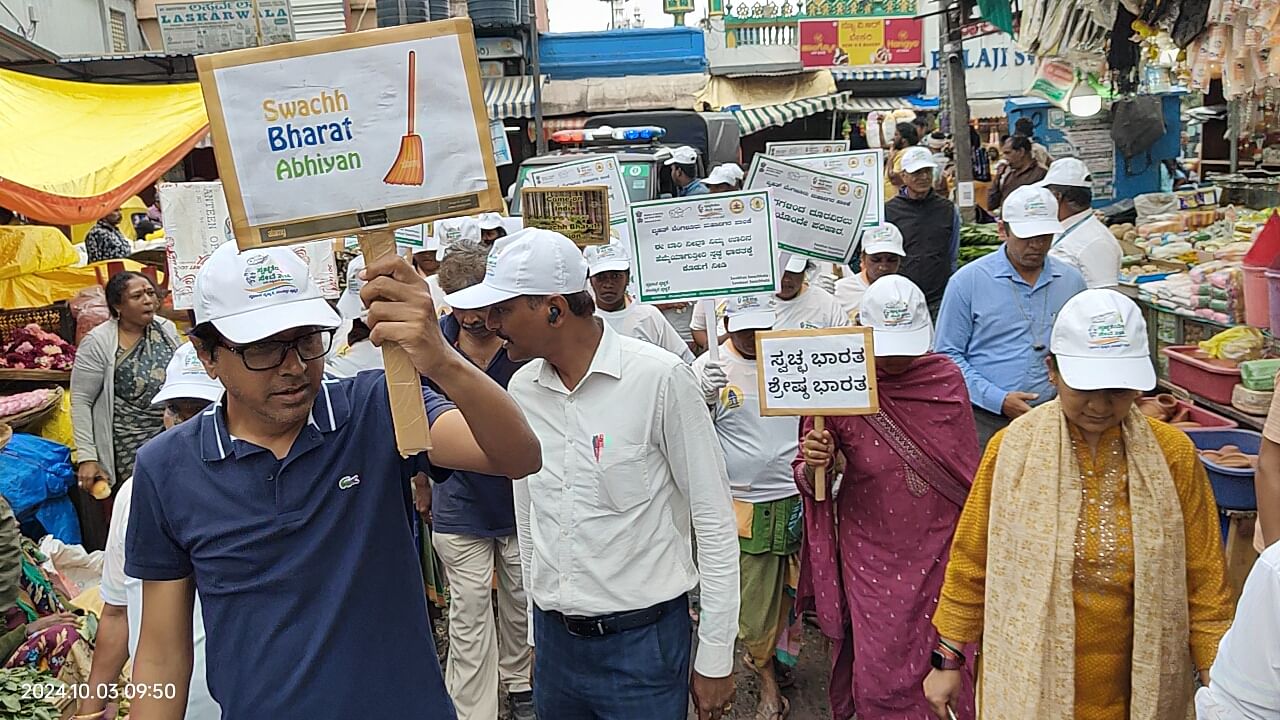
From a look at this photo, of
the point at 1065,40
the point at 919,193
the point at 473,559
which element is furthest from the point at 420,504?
the point at 1065,40

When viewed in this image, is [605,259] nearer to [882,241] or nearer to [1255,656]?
[882,241]

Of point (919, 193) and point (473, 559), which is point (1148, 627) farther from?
point (919, 193)

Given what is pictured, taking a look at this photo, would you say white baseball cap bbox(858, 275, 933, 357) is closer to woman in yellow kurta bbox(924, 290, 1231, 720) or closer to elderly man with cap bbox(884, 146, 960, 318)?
woman in yellow kurta bbox(924, 290, 1231, 720)

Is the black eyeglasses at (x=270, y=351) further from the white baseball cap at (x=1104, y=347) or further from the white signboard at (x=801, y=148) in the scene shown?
the white signboard at (x=801, y=148)

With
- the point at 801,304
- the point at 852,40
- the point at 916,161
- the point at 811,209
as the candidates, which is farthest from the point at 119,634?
the point at 852,40

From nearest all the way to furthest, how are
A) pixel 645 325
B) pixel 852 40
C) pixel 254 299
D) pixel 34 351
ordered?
pixel 254 299 < pixel 645 325 < pixel 34 351 < pixel 852 40

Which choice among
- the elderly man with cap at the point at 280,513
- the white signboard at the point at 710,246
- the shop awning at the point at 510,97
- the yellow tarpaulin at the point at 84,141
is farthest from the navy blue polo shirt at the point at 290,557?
the shop awning at the point at 510,97

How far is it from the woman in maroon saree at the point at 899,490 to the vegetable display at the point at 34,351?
6060 millimetres

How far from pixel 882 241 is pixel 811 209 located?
2.46 ft

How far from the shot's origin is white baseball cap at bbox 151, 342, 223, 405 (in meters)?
3.44

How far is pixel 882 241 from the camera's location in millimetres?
6703

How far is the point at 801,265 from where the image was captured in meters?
6.14

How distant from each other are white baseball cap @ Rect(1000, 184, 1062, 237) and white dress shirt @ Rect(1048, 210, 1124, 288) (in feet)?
3.43

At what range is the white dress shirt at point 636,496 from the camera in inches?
127
